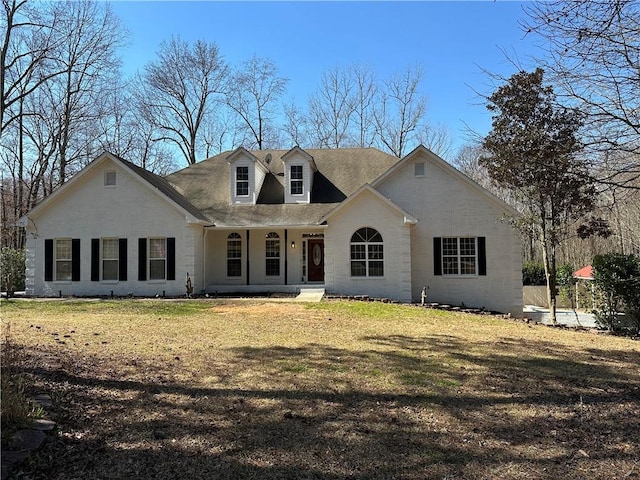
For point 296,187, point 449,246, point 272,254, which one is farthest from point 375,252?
point 296,187

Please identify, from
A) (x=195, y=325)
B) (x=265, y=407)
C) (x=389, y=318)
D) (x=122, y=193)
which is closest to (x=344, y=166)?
(x=122, y=193)

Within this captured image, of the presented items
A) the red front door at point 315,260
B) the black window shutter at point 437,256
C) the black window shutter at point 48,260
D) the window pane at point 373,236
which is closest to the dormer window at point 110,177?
the black window shutter at point 48,260

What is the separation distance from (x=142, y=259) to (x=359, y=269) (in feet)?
28.9

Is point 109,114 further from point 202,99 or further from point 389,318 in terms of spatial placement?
point 389,318

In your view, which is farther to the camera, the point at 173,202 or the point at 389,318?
the point at 173,202

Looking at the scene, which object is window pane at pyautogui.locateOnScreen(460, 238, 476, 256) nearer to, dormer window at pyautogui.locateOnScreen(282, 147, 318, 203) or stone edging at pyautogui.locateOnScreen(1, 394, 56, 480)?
dormer window at pyautogui.locateOnScreen(282, 147, 318, 203)

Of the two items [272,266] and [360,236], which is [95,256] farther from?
[360,236]

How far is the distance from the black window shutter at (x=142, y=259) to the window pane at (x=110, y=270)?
1.06m

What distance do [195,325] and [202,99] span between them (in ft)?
103

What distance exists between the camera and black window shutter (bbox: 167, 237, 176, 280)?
18.4 metres

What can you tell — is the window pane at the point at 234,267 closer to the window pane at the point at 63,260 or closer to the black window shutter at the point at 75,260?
the black window shutter at the point at 75,260

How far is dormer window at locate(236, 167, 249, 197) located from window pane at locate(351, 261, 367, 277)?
6.36 m

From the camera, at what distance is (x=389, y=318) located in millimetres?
12594

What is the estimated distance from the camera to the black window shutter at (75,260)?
18.7 meters
